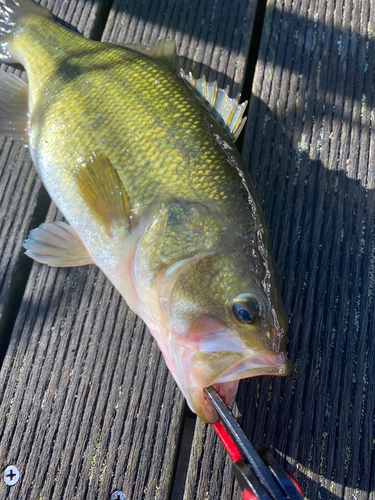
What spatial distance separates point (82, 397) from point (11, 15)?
6.82 ft

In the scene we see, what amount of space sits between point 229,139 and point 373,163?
0.93 metres

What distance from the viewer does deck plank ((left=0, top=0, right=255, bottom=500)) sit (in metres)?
1.64

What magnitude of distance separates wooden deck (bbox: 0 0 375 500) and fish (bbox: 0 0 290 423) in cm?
31

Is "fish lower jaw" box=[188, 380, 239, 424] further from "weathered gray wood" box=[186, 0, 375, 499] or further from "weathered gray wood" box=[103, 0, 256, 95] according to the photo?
"weathered gray wood" box=[103, 0, 256, 95]

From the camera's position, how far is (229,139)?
162 cm

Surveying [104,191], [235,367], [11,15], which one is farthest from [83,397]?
[11,15]

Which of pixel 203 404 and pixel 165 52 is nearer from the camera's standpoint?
pixel 203 404

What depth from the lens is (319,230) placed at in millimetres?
1938

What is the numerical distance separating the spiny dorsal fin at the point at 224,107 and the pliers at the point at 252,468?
1100 mm

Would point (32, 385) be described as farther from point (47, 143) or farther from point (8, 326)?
point (47, 143)

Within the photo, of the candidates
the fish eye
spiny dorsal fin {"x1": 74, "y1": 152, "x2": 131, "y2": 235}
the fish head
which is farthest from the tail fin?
the fish eye

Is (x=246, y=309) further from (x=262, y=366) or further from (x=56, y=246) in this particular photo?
(x=56, y=246)

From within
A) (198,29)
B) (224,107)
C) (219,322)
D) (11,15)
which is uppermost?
(11,15)

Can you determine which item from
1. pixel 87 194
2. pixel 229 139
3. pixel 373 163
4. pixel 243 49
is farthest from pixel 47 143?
pixel 373 163
